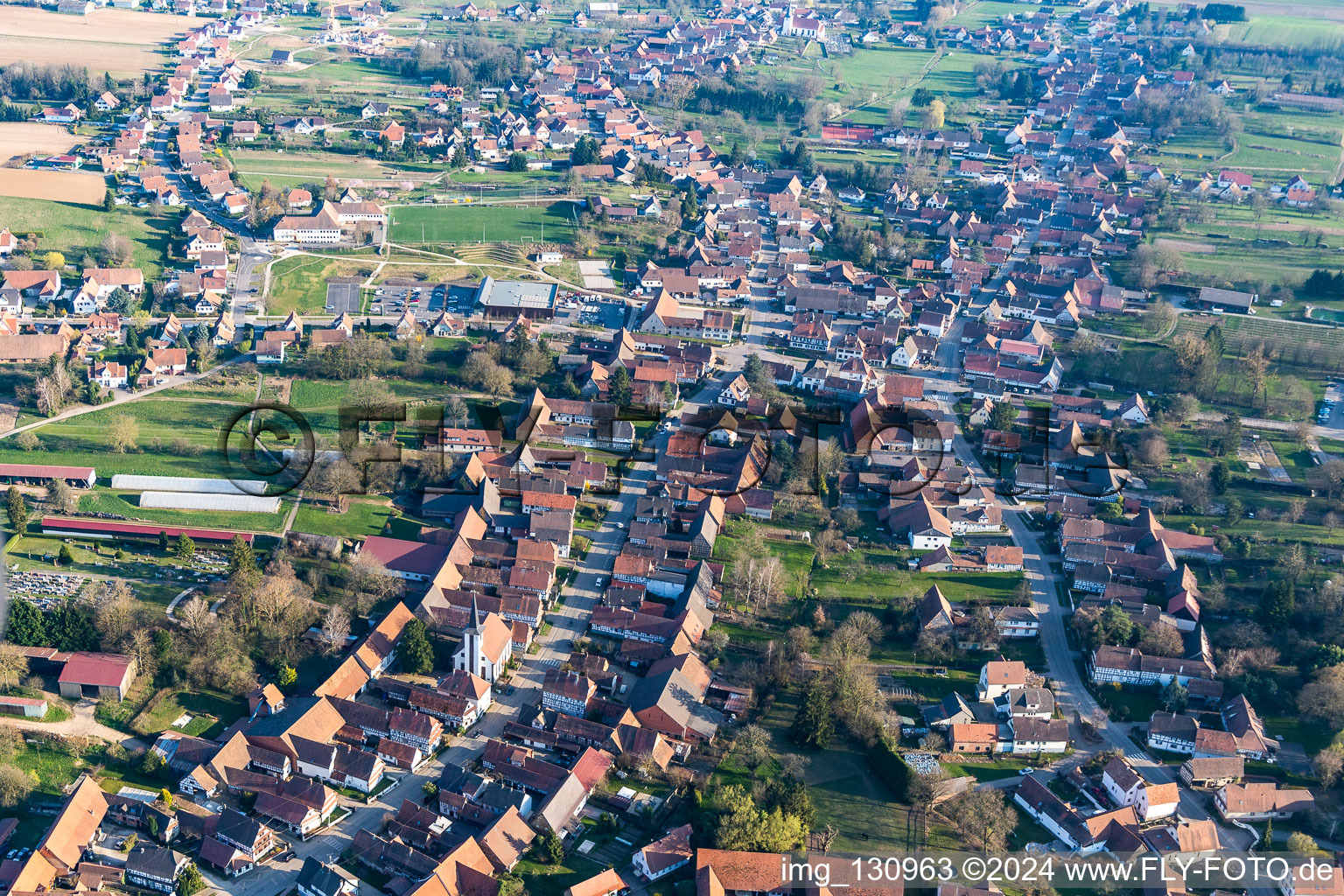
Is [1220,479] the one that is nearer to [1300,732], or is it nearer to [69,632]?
[1300,732]

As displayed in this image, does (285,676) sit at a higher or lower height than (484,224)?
lower

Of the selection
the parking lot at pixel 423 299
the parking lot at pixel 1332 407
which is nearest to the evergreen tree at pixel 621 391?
the parking lot at pixel 423 299

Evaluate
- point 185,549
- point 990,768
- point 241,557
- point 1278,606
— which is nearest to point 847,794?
point 990,768

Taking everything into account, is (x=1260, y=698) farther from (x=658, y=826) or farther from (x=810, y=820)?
(x=658, y=826)

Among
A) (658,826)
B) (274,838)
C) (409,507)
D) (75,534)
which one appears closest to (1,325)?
(75,534)

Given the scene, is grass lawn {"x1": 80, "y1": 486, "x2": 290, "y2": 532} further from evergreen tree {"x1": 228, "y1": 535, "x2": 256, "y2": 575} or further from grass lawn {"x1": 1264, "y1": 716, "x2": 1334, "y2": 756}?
grass lawn {"x1": 1264, "y1": 716, "x2": 1334, "y2": 756}

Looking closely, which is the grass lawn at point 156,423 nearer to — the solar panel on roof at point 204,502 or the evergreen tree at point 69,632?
the solar panel on roof at point 204,502
